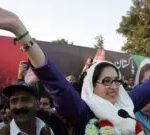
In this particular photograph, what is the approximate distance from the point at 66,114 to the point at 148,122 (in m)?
1.20

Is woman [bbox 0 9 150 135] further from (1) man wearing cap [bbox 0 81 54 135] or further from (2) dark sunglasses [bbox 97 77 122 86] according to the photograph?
(1) man wearing cap [bbox 0 81 54 135]

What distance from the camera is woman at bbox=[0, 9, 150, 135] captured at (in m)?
2.64

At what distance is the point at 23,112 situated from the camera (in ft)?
9.93

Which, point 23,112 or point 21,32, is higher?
point 21,32

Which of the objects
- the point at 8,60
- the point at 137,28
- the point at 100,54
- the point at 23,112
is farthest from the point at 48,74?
the point at 137,28

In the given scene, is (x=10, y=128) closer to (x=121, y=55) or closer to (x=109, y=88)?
(x=109, y=88)

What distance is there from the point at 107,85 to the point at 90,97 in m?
0.13

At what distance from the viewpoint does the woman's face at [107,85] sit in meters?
3.06

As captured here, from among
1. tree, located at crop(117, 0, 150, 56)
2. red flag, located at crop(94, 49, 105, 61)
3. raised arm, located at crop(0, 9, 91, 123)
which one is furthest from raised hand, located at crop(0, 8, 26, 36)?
tree, located at crop(117, 0, 150, 56)

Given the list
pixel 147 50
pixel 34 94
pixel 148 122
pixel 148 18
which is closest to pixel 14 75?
pixel 148 122

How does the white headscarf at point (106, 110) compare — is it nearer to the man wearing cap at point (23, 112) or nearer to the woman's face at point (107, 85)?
the woman's face at point (107, 85)

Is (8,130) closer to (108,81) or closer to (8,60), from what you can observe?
(108,81)

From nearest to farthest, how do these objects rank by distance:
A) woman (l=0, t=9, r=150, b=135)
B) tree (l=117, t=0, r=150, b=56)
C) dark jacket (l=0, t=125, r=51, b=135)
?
woman (l=0, t=9, r=150, b=135), dark jacket (l=0, t=125, r=51, b=135), tree (l=117, t=0, r=150, b=56)

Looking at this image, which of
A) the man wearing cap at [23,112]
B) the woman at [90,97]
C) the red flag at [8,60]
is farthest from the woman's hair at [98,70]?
the red flag at [8,60]
